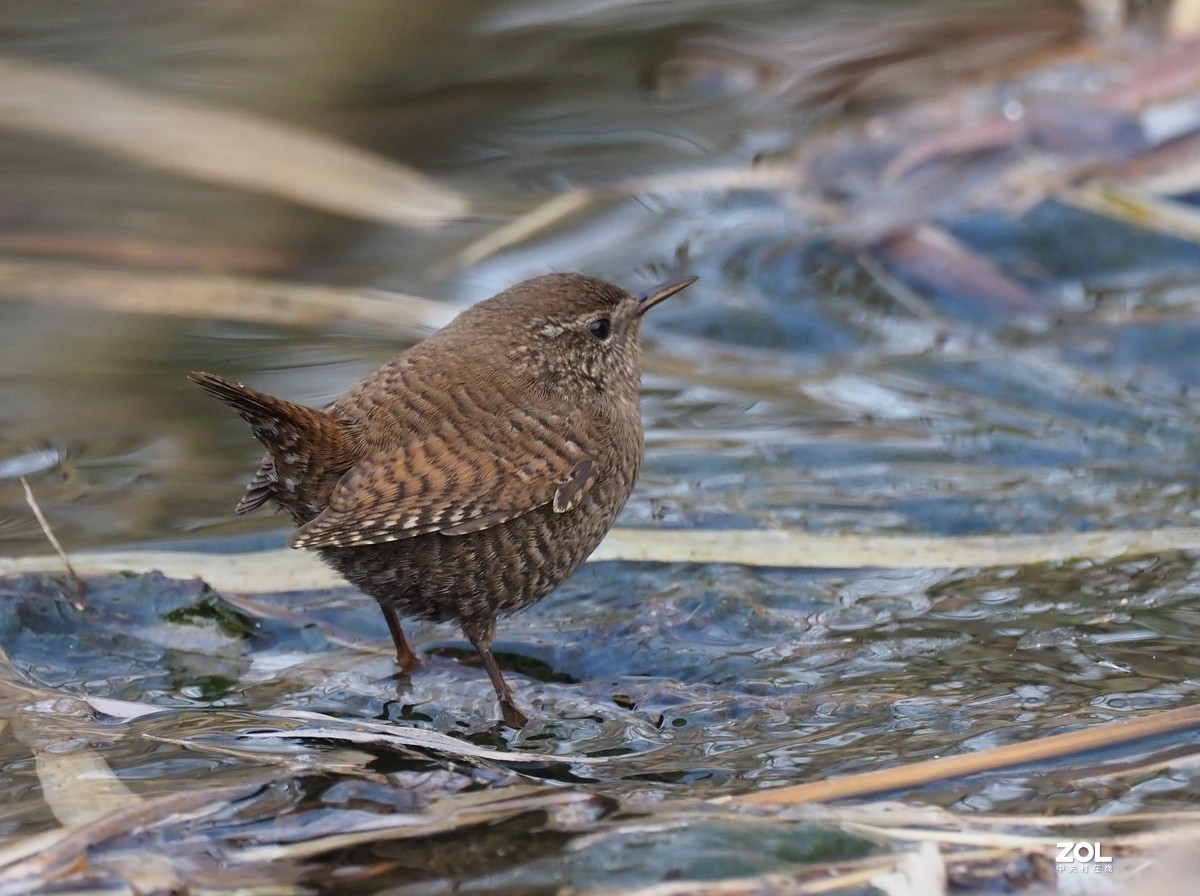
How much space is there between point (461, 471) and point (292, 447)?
1.36 ft

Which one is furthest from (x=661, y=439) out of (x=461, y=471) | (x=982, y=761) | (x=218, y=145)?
(x=218, y=145)

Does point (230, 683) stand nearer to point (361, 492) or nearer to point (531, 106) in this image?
point (361, 492)

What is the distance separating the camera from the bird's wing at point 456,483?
3.84 m

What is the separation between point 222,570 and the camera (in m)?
4.64

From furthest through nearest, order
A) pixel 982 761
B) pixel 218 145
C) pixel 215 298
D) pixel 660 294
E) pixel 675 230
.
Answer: pixel 675 230
pixel 218 145
pixel 215 298
pixel 660 294
pixel 982 761

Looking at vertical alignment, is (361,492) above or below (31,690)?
above

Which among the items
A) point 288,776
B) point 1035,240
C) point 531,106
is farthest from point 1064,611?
point 531,106

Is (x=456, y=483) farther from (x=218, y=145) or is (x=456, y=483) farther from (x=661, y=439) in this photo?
(x=218, y=145)

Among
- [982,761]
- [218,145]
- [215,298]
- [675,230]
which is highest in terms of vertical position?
[218,145]

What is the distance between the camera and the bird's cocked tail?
3.72 metres

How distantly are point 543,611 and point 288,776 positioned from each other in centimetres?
155

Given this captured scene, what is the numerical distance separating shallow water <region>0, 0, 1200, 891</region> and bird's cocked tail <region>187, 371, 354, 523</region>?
0.43 m

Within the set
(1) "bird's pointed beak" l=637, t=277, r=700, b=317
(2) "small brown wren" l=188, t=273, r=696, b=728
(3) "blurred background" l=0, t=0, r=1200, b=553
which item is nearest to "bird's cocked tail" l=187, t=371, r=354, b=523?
(2) "small brown wren" l=188, t=273, r=696, b=728

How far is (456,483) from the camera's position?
4.04 metres
